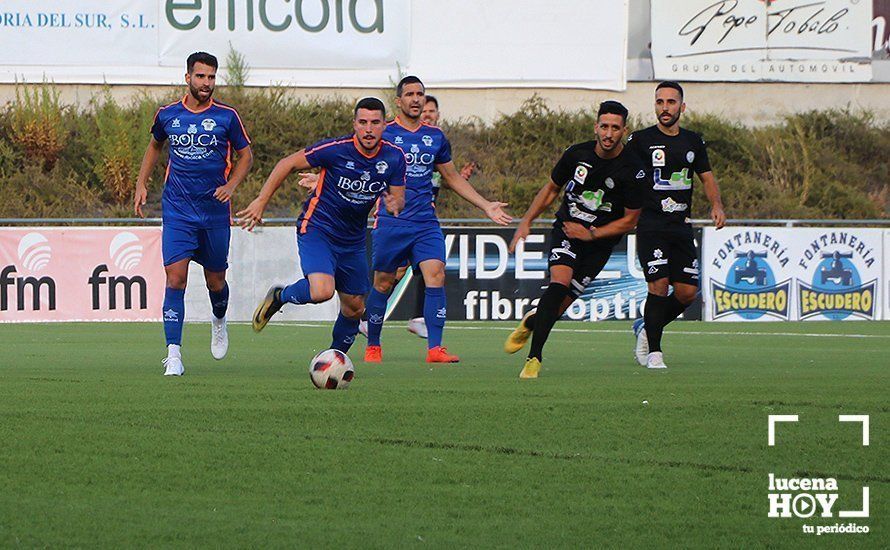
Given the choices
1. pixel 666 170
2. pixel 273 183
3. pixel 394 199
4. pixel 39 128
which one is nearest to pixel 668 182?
pixel 666 170

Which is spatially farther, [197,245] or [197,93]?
[197,245]

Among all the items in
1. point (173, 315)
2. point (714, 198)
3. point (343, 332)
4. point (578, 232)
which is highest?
point (714, 198)

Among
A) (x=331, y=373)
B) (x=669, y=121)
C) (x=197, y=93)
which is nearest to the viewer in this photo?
(x=331, y=373)

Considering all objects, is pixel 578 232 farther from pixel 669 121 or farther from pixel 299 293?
pixel 299 293

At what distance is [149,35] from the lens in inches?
1160

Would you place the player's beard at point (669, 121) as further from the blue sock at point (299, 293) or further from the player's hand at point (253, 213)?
the player's hand at point (253, 213)

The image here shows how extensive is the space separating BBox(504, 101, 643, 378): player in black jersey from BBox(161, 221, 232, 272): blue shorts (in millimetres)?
2227

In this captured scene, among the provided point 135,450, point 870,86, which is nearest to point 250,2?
point 870,86

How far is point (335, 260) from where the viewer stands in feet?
34.5

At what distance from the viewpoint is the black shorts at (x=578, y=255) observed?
35.9 ft

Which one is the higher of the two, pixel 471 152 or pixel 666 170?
pixel 471 152

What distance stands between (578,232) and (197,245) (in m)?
2.82

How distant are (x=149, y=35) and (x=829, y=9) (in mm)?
13951

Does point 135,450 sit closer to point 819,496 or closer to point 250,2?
point 819,496
